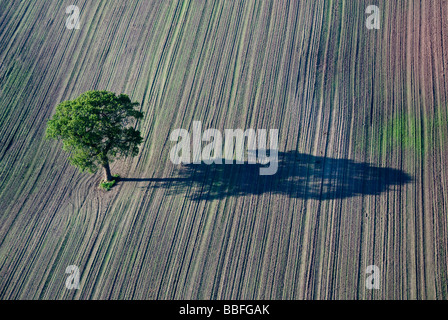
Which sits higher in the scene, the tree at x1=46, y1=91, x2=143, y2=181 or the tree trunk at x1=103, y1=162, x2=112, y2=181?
the tree at x1=46, y1=91, x2=143, y2=181

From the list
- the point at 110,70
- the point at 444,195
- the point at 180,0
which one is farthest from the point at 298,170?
the point at 180,0
